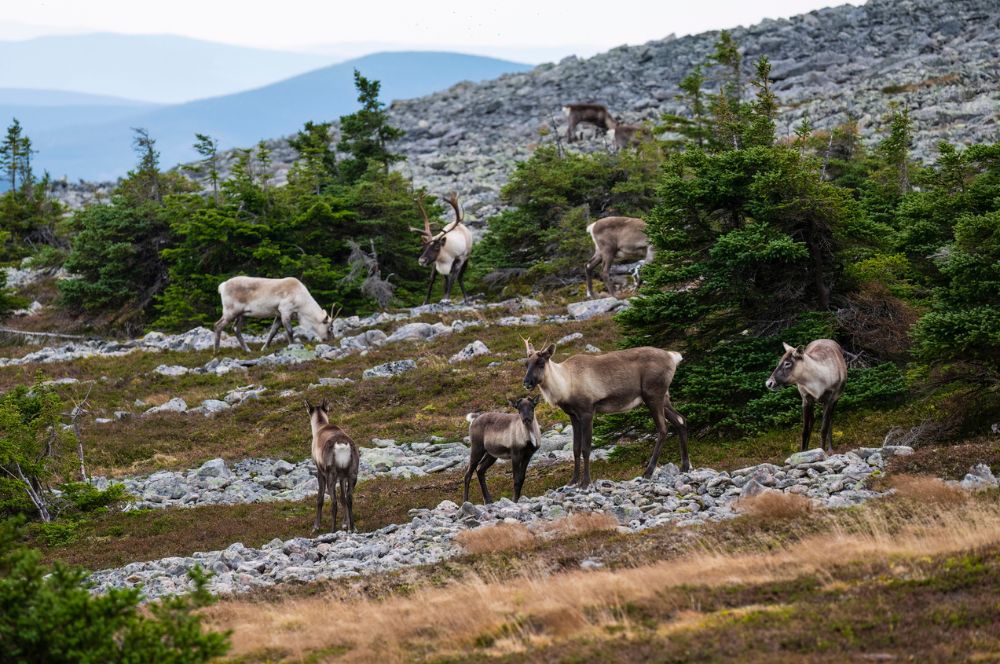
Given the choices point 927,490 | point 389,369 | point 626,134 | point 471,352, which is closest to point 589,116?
point 626,134

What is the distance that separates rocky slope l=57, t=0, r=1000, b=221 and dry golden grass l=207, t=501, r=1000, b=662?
35591 mm

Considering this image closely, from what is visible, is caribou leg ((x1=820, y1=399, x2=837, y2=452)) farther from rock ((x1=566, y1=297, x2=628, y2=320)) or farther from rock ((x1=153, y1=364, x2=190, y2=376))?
rock ((x1=153, y1=364, x2=190, y2=376))

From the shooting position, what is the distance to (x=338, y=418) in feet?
80.5

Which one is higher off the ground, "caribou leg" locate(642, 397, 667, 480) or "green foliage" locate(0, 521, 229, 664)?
"green foliage" locate(0, 521, 229, 664)

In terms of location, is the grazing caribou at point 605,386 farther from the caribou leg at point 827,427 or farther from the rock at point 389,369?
the rock at point 389,369

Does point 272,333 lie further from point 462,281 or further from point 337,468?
point 337,468

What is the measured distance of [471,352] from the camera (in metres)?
27.8

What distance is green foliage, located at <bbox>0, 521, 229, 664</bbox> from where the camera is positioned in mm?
7762

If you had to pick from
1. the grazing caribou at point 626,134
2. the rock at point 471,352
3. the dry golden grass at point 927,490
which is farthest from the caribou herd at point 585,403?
the grazing caribou at point 626,134

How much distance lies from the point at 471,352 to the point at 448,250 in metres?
7.60

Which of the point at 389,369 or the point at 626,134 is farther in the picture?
the point at 626,134

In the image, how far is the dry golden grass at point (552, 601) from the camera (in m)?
9.26

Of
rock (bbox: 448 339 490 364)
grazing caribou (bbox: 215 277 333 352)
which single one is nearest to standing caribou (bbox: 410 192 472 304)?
grazing caribou (bbox: 215 277 333 352)

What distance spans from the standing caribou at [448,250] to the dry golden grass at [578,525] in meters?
21.4
